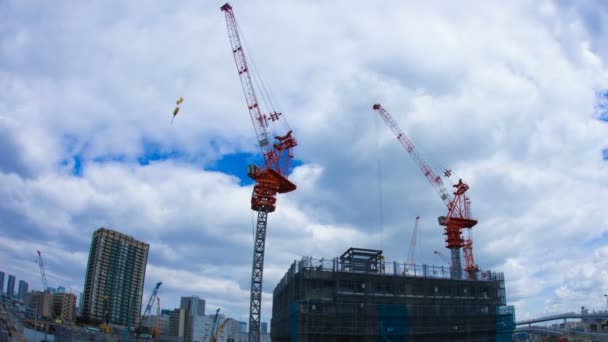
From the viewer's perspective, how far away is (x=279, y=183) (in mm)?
102188

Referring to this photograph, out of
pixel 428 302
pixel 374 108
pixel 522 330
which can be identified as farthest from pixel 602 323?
pixel 428 302

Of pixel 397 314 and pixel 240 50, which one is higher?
pixel 240 50

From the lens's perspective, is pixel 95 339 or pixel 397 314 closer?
pixel 397 314

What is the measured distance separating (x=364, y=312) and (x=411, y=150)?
225 feet

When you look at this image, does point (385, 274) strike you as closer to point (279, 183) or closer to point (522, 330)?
point (279, 183)

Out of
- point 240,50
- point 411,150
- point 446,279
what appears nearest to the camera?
point 446,279

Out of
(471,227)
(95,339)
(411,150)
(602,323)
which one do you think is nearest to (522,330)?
(602,323)

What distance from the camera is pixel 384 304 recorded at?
3172 inches

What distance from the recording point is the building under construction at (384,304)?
7744cm

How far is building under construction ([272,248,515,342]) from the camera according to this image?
254 feet

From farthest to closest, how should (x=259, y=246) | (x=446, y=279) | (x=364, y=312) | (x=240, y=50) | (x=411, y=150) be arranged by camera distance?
1. (x=411, y=150)
2. (x=240, y=50)
3. (x=259, y=246)
4. (x=446, y=279)
5. (x=364, y=312)

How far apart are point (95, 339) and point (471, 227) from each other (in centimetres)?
10302

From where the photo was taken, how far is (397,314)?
80.6 meters

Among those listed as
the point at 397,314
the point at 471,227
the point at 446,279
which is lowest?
the point at 397,314
